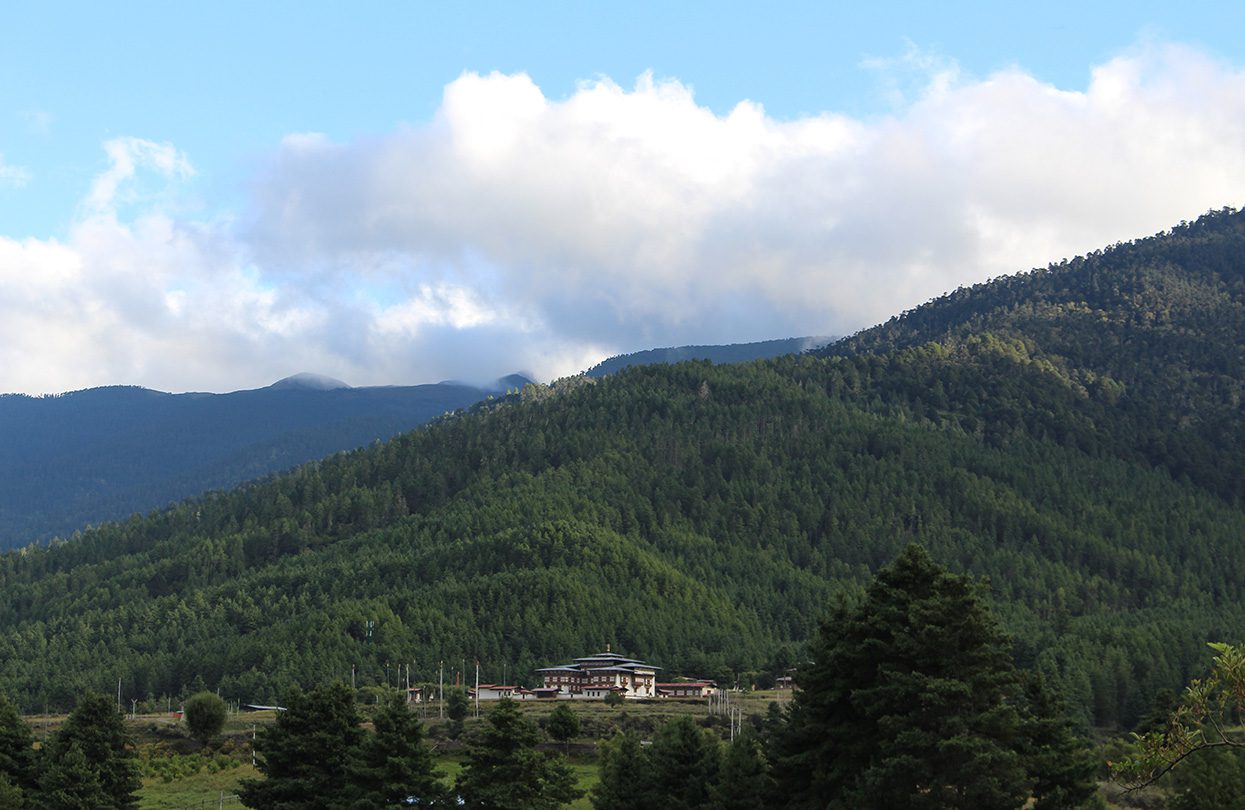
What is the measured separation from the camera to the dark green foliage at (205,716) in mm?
135625

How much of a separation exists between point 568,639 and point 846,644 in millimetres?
140017

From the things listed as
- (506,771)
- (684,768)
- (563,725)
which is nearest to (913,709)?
(684,768)

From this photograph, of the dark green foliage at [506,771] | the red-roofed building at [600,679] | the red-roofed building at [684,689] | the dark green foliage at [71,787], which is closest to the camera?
the dark green foliage at [506,771]

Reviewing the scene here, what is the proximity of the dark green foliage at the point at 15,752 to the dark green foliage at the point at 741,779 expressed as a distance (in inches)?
1885

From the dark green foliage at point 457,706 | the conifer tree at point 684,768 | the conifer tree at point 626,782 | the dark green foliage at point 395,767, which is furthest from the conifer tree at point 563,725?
the conifer tree at point 684,768

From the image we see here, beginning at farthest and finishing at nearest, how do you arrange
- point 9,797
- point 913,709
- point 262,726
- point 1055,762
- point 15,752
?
point 262,726, point 15,752, point 9,797, point 1055,762, point 913,709

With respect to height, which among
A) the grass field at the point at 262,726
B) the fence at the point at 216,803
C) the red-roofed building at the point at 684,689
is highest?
the red-roofed building at the point at 684,689

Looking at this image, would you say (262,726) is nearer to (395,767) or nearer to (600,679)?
(395,767)

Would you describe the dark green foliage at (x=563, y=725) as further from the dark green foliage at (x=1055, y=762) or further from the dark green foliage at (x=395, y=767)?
the dark green foliage at (x=1055, y=762)

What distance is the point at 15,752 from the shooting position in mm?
96562

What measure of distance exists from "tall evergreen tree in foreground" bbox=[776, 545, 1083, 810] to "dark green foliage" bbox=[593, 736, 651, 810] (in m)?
19.3

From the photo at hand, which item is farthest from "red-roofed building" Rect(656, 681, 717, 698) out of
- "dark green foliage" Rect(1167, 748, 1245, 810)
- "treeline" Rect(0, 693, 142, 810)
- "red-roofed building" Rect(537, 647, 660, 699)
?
"dark green foliage" Rect(1167, 748, 1245, 810)

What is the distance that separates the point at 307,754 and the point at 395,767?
27.6 ft

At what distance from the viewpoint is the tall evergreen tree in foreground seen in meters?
53.8
